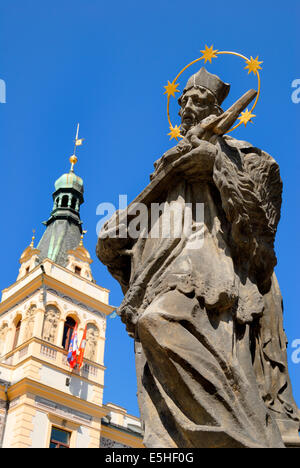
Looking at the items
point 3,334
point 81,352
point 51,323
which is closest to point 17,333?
point 3,334

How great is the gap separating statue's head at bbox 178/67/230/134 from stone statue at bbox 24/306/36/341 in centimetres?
2864

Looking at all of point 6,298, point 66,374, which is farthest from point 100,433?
point 6,298

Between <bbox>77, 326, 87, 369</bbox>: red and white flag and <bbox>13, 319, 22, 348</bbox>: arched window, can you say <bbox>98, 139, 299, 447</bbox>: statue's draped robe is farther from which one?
<bbox>13, 319, 22, 348</bbox>: arched window

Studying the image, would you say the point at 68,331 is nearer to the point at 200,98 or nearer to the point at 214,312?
the point at 200,98

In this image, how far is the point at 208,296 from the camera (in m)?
3.26

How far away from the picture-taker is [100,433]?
101 ft

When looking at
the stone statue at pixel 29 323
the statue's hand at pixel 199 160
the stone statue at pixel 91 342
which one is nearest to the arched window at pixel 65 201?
the stone statue at pixel 91 342

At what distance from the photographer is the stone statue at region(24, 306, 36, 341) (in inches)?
1249

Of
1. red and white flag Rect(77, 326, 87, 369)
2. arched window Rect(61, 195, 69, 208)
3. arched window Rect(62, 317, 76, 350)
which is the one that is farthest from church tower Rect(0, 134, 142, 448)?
arched window Rect(61, 195, 69, 208)

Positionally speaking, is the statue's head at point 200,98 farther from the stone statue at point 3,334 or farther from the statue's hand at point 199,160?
the stone statue at point 3,334

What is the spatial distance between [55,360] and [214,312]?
28754mm

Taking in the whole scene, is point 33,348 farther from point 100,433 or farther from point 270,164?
Result: point 270,164
